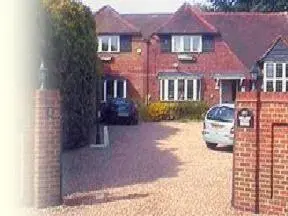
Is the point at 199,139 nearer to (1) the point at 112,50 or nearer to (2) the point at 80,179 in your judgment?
(2) the point at 80,179

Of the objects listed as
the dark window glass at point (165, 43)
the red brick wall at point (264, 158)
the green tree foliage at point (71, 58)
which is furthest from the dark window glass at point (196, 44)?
the red brick wall at point (264, 158)

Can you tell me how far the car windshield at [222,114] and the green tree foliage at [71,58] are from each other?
407 cm

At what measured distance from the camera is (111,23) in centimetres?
3994

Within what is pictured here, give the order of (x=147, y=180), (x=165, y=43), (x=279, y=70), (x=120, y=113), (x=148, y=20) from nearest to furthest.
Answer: (x=147, y=180), (x=120, y=113), (x=279, y=70), (x=165, y=43), (x=148, y=20)

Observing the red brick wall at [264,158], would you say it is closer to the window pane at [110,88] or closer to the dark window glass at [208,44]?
the dark window glass at [208,44]

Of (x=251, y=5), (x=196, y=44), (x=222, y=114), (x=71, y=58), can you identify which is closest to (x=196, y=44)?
(x=196, y=44)

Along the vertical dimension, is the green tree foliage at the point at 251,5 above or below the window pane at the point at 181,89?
above

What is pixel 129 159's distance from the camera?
619 inches

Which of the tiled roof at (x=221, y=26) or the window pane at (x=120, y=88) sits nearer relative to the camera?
the tiled roof at (x=221, y=26)

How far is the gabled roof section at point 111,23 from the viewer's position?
39562 mm

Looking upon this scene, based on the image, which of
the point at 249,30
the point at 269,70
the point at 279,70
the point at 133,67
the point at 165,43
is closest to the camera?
the point at 279,70

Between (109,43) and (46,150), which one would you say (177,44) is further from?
(46,150)

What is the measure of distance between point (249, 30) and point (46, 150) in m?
35.4

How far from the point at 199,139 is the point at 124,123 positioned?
817cm
